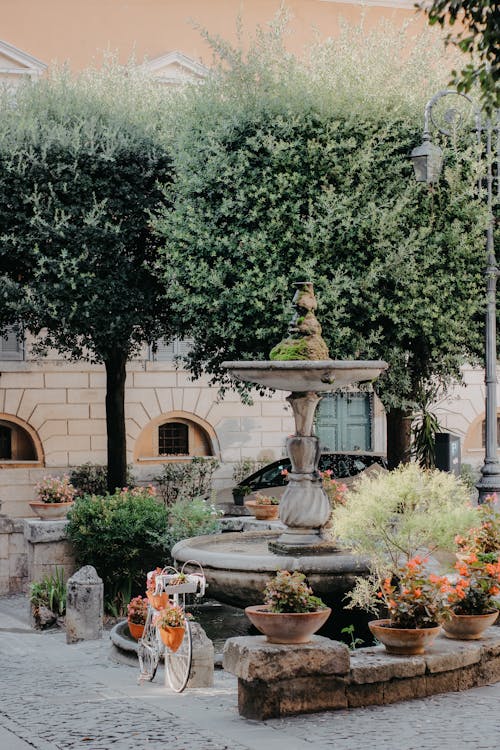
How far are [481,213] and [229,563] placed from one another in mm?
8306

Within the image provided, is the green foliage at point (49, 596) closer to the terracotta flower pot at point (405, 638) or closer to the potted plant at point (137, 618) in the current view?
the potted plant at point (137, 618)

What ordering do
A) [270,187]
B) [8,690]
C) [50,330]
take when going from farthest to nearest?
[50,330] < [270,187] < [8,690]

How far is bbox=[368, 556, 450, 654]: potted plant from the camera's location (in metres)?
8.91

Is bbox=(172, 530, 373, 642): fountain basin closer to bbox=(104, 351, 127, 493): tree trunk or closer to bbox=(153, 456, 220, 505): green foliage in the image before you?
bbox=(104, 351, 127, 493): tree trunk

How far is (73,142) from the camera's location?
1903 cm

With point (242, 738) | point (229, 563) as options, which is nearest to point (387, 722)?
point (242, 738)

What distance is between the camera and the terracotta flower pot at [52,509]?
1694 cm

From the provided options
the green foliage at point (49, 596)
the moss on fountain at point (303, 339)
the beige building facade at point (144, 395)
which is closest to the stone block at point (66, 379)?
the beige building facade at point (144, 395)

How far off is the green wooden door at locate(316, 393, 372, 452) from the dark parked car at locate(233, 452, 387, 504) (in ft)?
16.8

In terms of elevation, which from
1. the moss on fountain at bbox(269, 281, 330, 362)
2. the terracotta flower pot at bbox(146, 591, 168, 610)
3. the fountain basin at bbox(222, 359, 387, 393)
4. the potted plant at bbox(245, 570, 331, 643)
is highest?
the moss on fountain at bbox(269, 281, 330, 362)

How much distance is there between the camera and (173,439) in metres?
27.6

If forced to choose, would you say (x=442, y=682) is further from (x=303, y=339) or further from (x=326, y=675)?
(x=303, y=339)

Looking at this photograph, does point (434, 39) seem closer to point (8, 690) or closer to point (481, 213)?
point (481, 213)

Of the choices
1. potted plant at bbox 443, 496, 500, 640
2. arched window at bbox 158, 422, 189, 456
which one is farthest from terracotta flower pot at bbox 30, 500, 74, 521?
arched window at bbox 158, 422, 189, 456
